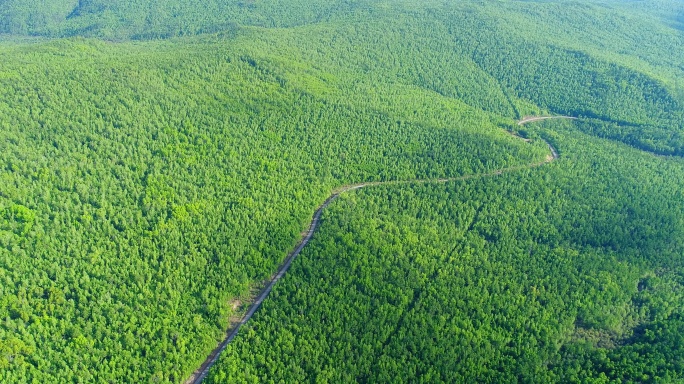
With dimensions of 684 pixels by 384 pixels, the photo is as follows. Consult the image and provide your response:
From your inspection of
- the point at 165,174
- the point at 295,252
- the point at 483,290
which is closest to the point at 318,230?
the point at 295,252

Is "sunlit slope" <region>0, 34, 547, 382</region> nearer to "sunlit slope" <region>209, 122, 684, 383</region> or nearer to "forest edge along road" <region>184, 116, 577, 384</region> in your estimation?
"forest edge along road" <region>184, 116, 577, 384</region>

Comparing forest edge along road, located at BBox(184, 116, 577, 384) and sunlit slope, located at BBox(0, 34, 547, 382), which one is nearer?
sunlit slope, located at BBox(0, 34, 547, 382)

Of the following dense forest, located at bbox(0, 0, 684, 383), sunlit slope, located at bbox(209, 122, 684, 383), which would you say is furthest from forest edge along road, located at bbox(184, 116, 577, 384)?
sunlit slope, located at bbox(209, 122, 684, 383)

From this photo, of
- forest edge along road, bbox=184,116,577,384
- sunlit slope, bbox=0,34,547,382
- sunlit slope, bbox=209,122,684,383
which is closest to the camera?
sunlit slope, bbox=209,122,684,383

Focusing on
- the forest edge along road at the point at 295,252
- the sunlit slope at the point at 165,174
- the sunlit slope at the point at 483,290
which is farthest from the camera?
the forest edge along road at the point at 295,252

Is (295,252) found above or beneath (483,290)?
beneath

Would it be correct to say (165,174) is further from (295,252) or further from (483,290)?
(483,290)

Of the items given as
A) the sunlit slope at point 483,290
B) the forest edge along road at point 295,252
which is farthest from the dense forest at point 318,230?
the forest edge along road at point 295,252

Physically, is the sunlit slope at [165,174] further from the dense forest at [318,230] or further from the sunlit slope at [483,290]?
the sunlit slope at [483,290]
